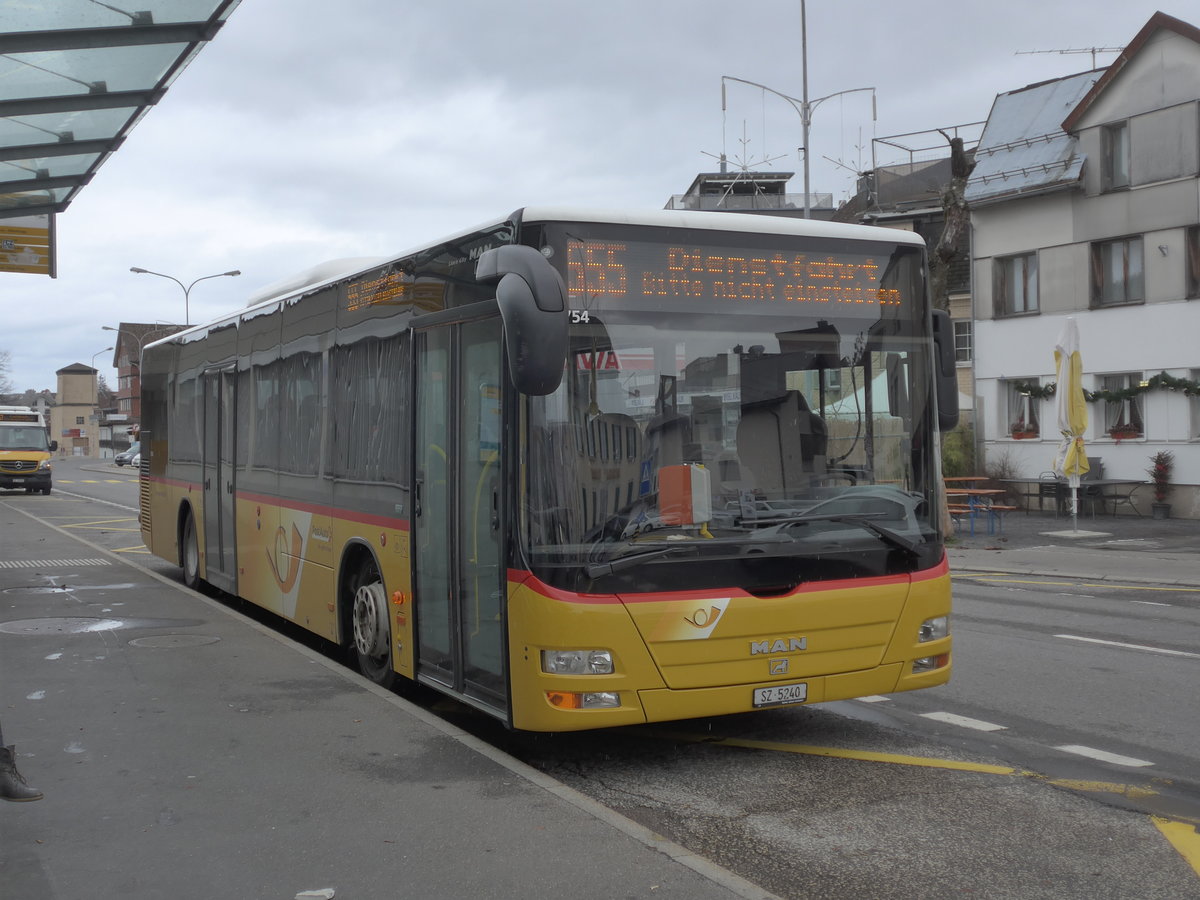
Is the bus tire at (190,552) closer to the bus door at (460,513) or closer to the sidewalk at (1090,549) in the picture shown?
the bus door at (460,513)

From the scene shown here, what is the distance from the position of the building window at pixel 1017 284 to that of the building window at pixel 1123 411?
286 centimetres

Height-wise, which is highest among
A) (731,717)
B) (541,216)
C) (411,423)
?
(541,216)

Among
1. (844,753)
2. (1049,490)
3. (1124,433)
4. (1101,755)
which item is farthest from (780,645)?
(1049,490)

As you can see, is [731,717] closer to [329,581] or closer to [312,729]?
[312,729]

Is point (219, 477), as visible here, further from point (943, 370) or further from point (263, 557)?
point (943, 370)

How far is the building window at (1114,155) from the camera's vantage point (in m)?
27.5

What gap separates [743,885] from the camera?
14.9 ft

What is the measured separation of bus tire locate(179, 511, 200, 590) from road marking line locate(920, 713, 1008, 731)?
28.6 ft

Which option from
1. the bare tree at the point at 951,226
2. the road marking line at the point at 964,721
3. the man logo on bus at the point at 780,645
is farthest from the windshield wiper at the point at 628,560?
the bare tree at the point at 951,226

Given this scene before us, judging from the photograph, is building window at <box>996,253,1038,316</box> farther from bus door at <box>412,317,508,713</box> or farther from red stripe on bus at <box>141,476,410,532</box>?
bus door at <box>412,317,508,713</box>

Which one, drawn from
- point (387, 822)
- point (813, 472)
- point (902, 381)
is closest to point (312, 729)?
point (387, 822)

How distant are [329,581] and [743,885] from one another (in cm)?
534

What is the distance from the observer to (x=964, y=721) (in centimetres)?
772

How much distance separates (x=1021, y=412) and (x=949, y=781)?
25.5 metres
